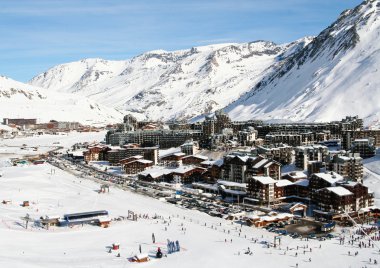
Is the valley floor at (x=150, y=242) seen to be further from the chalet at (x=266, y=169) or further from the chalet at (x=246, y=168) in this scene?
the chalet at (x=246, y=168)

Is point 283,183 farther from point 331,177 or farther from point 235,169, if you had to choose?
point 235,169

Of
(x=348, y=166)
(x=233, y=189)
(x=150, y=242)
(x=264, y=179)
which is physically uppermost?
(x=348, y=166)

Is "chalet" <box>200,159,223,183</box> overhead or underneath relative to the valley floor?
overhead

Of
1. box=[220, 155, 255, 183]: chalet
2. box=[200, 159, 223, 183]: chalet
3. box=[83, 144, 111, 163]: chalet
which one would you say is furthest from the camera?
box=[83, 144, 111, 163]: chalet

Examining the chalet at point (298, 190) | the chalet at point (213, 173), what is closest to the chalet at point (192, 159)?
the chalet at point (213, 173)

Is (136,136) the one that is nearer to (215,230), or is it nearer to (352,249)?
(215,230)

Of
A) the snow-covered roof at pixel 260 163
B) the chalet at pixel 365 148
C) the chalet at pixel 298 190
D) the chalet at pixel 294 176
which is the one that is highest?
the chalet at pixel 365 148

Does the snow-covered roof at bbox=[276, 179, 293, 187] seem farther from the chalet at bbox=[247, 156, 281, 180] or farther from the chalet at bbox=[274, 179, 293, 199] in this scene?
the chalet at bbox=[247, 156, 281, 180]

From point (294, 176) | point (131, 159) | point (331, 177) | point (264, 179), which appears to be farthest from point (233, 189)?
point (131, 159)

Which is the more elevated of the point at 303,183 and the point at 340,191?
the point at 340,191

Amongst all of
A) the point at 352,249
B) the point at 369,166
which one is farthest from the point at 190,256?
the point at 369,166

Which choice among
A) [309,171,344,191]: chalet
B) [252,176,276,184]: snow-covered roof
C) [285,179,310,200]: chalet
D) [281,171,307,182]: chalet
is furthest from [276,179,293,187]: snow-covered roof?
[309,171,344,191]: chalet

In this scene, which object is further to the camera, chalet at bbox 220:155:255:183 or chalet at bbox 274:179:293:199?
chalet at bbox 220:155:255:183
